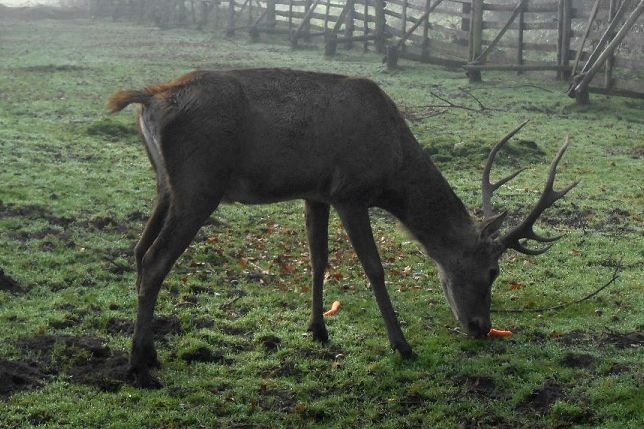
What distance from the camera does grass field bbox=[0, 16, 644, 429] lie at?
20.1 feet

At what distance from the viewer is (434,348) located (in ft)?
23.9

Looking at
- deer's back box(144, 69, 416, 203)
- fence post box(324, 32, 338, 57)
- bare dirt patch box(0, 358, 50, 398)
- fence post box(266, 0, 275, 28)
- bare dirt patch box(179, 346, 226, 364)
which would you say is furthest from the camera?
fence post box(266, 0, 275, 28)

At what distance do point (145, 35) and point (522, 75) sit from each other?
1685cm

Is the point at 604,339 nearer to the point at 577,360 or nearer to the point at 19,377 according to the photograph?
the point at 577,360

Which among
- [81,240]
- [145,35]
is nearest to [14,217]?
[81,240]

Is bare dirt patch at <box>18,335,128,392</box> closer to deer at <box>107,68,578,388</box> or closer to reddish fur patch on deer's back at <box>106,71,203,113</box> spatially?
deer at <box>107,68,578,388</box>

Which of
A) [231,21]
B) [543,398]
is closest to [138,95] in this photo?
[543,398]

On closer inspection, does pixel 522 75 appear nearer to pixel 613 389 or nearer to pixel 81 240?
pixel 81 240

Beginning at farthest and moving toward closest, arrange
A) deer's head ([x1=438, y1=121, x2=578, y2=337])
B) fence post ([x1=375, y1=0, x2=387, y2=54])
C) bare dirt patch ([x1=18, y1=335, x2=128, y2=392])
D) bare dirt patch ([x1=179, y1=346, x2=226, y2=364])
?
fence post ([x1=375, y1=0, x2=387, y2=54])
deer's head ([x1=438, y1=121, x2=578, y2=337])
bare dirt patch ([x1=179, y1=346, x2=226, y2=364])
bare dirt patch ([x1=18, y1=335, x2=128, y2=392])

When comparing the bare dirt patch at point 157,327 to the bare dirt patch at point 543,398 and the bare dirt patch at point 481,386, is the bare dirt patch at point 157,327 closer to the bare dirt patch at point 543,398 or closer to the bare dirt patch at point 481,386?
the bare dirt patch at point 481,386

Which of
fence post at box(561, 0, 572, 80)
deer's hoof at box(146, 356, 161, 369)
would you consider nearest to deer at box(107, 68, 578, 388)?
deer's hoof at box(146, 356, 161, 369)

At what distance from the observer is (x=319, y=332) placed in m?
7.50

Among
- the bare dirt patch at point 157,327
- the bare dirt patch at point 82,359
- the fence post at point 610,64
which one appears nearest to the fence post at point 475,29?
the fence post at point 610,64

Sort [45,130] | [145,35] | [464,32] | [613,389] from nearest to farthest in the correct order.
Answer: [613,389] → [45,130] → [464,32] → [145,35]
